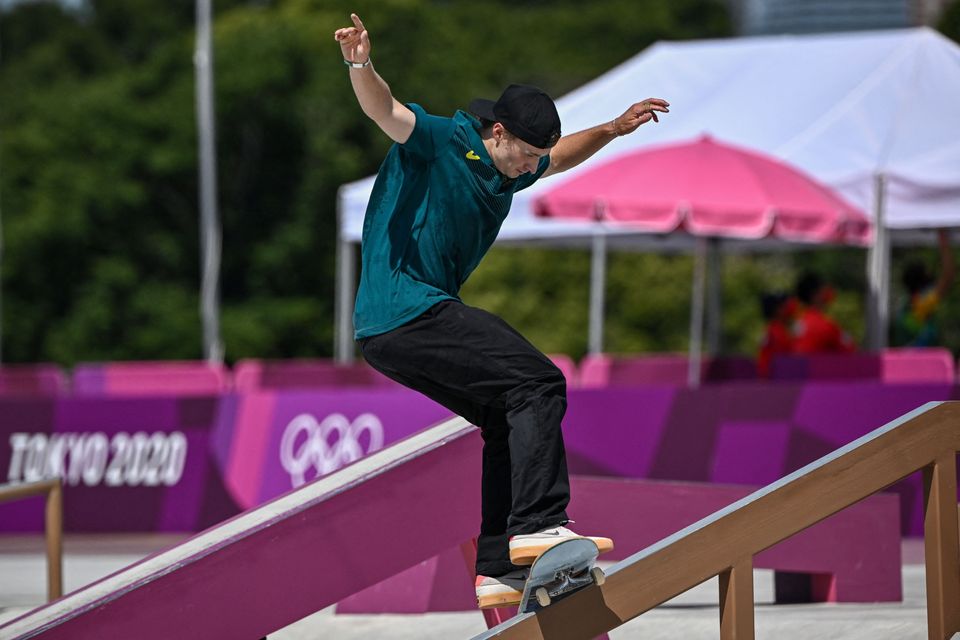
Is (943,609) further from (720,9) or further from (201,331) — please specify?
(720,9)

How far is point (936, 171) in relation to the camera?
1458 centimetres

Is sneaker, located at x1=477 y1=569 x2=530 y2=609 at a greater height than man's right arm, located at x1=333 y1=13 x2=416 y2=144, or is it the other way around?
man's right arm, located at x1=333 y1=13 x2=416 y2=144

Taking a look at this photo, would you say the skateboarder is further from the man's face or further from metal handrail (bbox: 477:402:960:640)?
metal handrail (bbox: 477:402:960:640)

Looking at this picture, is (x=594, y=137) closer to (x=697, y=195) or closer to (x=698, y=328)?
(x=697, y=195)

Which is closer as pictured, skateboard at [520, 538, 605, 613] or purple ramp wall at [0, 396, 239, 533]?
skateboard at [520, 538, 605, 613]

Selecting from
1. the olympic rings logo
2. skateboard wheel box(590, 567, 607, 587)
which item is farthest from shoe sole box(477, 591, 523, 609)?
the olympic rings logo

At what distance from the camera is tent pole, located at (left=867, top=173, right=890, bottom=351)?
45.5 ft

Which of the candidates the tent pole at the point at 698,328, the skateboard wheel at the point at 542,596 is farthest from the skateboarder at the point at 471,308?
the tent pole at the point at 698,328

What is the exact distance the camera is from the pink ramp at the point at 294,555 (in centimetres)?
502

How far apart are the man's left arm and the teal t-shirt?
44cm

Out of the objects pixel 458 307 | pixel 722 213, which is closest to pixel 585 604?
pixel 458 307

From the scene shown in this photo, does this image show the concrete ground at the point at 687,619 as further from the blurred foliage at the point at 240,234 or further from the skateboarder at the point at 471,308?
the blurred foliage at the point at 240,234

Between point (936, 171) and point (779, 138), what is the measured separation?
230cm

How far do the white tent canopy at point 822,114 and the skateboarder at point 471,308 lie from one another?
9.57m
